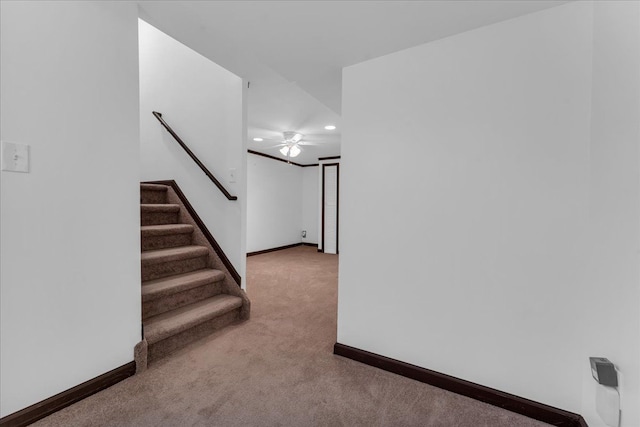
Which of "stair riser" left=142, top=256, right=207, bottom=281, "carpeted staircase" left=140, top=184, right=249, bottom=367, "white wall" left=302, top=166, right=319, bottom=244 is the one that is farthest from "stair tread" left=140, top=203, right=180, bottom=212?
"white wall" left=302, top=166, right=319, bottom=244

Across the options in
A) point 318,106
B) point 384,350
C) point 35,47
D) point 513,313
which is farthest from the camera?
point 318,106

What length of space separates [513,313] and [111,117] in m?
2.43

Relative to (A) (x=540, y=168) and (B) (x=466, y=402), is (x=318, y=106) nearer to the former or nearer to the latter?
(A) (x=540, y=168)

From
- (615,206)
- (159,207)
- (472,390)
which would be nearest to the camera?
(615,206)

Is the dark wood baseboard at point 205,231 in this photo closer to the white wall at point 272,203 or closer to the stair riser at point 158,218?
the stair riser at point 158,218

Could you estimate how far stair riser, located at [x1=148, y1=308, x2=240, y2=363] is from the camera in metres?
1.89

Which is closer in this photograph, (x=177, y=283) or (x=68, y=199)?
(x=68, y=199)

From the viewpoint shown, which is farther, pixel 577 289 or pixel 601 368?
pixel 577 289

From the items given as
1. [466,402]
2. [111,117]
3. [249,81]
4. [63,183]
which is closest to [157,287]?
[63,183]

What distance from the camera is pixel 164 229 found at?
250 centimetres

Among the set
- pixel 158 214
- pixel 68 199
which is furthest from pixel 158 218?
pixel 68 199

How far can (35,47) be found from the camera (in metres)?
1.29

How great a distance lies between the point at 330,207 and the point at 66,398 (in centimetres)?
546

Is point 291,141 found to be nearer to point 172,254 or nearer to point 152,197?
point 152,197
